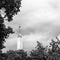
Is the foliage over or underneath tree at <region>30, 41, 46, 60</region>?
underneath

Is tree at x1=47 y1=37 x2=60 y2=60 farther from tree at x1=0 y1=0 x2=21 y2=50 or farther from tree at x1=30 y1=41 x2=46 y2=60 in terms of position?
tree at x1=0 y1=0 x2=21 y2=50

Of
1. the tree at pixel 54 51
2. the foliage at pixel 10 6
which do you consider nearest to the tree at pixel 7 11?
the foliage at pixel 10 6

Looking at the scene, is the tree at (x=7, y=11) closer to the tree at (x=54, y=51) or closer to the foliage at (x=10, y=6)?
the foliage at (x=10, y=6)

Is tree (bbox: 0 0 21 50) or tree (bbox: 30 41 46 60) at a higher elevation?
tree (bbox: 30 41 46 60)

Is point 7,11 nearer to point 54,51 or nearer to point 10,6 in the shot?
point 10,6

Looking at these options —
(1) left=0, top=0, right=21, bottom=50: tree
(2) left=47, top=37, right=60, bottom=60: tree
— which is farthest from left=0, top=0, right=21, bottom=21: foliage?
(2) left=47, top=37, right=60, bottom=60: tree

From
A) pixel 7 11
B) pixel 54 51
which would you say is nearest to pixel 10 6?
pixel 7 11

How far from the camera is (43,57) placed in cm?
4531

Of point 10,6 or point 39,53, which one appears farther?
point 39,53

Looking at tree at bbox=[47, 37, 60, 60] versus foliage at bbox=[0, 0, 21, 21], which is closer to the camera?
foliage at bbox=[0, 0, 21, 21]

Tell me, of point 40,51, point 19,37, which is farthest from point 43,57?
point 19,37

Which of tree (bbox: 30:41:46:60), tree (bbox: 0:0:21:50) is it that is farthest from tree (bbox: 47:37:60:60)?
tree (bbox: 0:0:21:50)

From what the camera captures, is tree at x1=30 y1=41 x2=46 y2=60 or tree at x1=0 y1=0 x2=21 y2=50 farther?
tree at x1=30 y1=41 x2=46 y2=60

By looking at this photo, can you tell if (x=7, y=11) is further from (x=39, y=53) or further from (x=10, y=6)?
(x=39, y=53)
